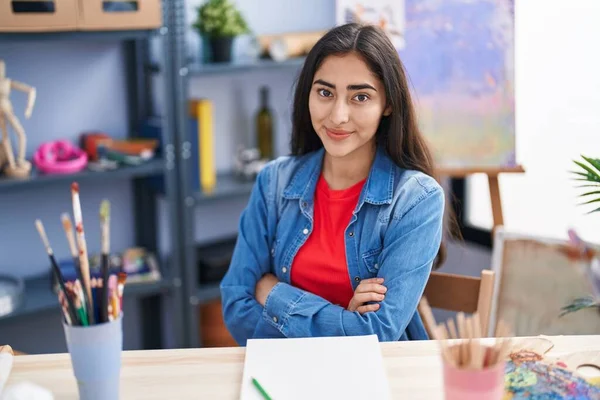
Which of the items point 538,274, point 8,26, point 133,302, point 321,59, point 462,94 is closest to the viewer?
point 321,59

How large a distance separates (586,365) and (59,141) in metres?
1.96

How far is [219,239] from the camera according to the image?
320 centimetres

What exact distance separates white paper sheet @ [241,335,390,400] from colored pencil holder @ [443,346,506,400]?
0.18 m

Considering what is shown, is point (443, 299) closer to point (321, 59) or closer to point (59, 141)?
point (321, 59)

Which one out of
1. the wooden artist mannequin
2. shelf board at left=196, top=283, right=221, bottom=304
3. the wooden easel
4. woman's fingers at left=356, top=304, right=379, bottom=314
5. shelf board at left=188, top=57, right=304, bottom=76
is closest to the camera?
woman's fingers at left=356, top=304, right=379, bottom=314

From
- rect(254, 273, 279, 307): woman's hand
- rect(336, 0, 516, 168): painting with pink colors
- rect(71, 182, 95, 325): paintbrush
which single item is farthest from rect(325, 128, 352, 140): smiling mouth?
rect(336, 0, 516, 168): painting with pink colors

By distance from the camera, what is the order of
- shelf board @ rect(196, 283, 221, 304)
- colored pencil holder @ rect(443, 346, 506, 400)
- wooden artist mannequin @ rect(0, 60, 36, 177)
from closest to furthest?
colored pencil holder @ rect(443, 346, 506, 400) < wooden artist mannequin @ rect(0, 60, 36, 177) < shelf board @ rect(196, 283, 221, 304)

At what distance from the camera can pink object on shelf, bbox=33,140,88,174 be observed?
2617 mm

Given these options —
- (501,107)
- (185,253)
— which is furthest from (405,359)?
(185,253)

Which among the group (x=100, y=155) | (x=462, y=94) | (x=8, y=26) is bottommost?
(x=100, y=155)

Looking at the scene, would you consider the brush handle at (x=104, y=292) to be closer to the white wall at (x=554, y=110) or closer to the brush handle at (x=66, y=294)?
the brush handle at (x=66, y=294)

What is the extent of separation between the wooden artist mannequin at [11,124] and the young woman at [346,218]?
3.31 feet

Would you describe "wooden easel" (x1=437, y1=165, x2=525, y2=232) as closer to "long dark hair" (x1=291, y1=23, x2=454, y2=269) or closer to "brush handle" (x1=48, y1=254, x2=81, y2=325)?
"long dark hair" (x1=291, y1=23, x2=454, y2=269)

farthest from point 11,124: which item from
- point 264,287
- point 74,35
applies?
point 264,287
